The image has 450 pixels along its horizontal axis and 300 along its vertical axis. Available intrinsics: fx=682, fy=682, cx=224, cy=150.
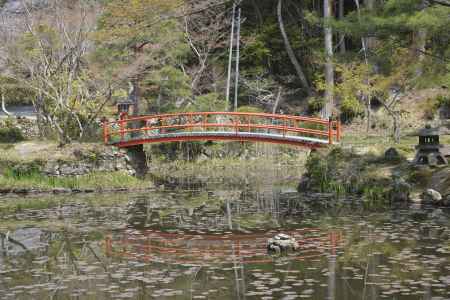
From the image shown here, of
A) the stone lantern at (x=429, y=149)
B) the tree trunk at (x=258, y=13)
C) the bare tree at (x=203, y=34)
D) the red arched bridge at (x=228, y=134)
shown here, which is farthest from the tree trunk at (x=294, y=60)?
the stone lantern at (x=429, y=149)

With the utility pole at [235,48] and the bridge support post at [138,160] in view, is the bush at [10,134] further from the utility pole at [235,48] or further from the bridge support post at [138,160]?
the utility pole at [235,48]

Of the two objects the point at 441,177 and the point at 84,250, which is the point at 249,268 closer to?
the point at 84,250

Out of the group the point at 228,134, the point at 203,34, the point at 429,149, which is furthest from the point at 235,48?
the point at 429,149

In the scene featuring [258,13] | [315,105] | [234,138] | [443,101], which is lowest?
[234,138]

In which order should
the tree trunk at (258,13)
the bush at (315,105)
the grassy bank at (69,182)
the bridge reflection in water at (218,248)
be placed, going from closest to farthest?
1. the bridge reflection in water at (218,248)
2. the grassy bank at (69,182)
3. the bush at (315,105)
4. the tree trunk at (258,13)

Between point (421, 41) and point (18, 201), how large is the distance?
11799 mm

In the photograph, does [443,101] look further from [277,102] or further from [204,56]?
[204,56]

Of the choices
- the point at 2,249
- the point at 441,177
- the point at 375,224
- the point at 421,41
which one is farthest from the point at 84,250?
the point at 421,41

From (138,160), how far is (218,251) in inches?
477

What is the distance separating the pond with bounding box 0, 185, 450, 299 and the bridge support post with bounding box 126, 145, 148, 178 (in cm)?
451

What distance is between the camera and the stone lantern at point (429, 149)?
1814 cm

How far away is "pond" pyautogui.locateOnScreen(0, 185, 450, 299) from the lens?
9406mm

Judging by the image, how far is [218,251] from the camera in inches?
475

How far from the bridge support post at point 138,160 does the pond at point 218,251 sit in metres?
4.51
